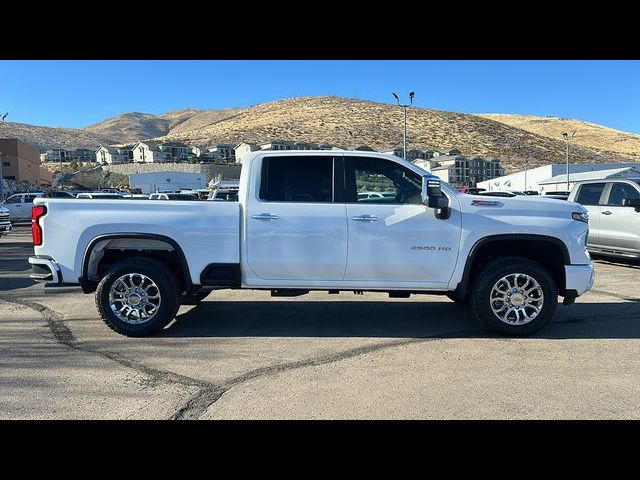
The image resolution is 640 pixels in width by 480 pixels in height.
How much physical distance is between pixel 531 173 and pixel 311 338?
6145 cm

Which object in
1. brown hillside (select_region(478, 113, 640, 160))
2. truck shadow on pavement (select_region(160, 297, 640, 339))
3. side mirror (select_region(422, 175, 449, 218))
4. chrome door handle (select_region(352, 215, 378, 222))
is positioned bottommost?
truck shadow on pavement (select_region(160, 297, 640, 339))

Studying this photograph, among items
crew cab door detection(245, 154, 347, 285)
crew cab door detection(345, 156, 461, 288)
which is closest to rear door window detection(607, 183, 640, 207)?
crew cab door detection(345, 156, 461, 288)

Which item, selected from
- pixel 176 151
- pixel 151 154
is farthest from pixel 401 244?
pixel 151 154

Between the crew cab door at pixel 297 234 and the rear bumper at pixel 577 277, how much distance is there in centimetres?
257

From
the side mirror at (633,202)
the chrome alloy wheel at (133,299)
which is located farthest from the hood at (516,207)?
the side mirror at (633,202)

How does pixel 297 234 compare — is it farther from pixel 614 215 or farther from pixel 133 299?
pixel 614 215

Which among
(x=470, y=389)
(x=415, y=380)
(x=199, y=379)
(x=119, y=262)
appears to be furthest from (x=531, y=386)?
(x=119, y=262)

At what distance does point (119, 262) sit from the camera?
18.0ft

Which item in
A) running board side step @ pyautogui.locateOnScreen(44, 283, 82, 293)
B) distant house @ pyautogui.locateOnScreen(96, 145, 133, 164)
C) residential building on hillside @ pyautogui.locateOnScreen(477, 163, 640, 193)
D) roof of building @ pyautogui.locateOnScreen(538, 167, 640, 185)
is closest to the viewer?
running board side step @ pyautogui.locateOnScreen(44, 283, 82, 293)

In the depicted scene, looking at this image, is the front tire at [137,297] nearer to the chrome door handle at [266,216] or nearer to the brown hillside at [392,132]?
the chrome door handle at [266,216]

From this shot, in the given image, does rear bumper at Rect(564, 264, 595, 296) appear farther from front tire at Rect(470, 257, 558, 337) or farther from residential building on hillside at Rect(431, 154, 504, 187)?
residential building on hillside at Rect(431, 154, 504, 187)

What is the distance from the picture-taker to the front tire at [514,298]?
5.33 m

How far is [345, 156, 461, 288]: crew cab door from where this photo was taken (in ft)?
17.4

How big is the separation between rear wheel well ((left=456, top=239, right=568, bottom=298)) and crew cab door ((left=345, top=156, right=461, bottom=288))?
0.37 metres
